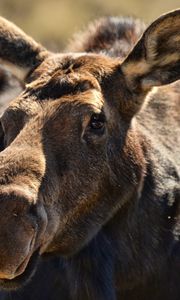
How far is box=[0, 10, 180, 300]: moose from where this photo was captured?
324 inches

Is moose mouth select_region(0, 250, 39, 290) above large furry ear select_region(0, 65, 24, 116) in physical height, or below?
below

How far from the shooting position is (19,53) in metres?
9.65

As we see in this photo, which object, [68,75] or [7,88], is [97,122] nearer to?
[68,75]

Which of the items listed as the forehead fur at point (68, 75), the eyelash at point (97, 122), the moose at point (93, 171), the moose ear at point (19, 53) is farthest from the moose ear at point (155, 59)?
the moose ear at point (19, 53)

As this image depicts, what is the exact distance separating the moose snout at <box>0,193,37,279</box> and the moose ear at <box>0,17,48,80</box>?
1888 mm

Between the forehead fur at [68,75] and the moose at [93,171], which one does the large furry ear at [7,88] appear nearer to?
the moose at [93,171]

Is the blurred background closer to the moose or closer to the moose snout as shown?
the moose

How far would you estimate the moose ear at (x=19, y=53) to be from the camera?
9586mm

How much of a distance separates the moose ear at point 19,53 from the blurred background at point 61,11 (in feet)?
69.6

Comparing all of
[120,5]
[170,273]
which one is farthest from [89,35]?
[120,5]

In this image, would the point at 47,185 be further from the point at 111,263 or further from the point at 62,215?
the point at 111,263

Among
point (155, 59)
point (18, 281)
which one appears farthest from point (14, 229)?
point (155, 59)

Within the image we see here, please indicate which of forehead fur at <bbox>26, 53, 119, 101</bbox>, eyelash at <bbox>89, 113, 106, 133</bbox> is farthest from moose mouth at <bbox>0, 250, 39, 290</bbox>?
forehead fur at <bbox>26, 53, 119, 101</bbox>

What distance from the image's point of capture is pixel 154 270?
9.62 meters
